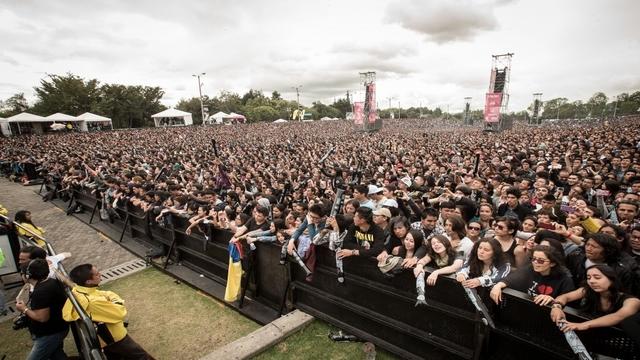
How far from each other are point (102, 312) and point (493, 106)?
36925 mm

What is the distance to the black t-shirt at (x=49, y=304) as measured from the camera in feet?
12.0

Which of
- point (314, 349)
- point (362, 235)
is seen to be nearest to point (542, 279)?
point (362, 235)

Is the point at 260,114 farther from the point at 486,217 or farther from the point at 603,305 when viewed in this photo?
the point at 603,305

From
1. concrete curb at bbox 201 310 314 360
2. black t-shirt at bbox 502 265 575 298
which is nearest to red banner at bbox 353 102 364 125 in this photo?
concrete curb at bbox 201 310 314 360

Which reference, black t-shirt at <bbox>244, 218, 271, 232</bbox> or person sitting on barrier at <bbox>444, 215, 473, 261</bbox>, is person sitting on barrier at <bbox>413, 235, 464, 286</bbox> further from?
black t-shirt at <bbox>244, 218, 271, 232</bbox>

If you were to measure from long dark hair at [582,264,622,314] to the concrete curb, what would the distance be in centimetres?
328

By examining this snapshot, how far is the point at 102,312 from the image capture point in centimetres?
361

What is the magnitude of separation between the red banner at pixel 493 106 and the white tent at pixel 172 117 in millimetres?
42540

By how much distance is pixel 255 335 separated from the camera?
417cm

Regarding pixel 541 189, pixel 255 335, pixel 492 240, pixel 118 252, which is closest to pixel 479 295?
pixel 492 240

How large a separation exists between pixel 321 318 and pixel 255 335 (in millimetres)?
985

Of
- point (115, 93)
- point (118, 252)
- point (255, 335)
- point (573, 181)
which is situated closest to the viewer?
point (255, 335)

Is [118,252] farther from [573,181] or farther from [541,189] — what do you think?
[573,181]

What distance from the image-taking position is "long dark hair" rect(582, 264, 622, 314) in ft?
8.38
